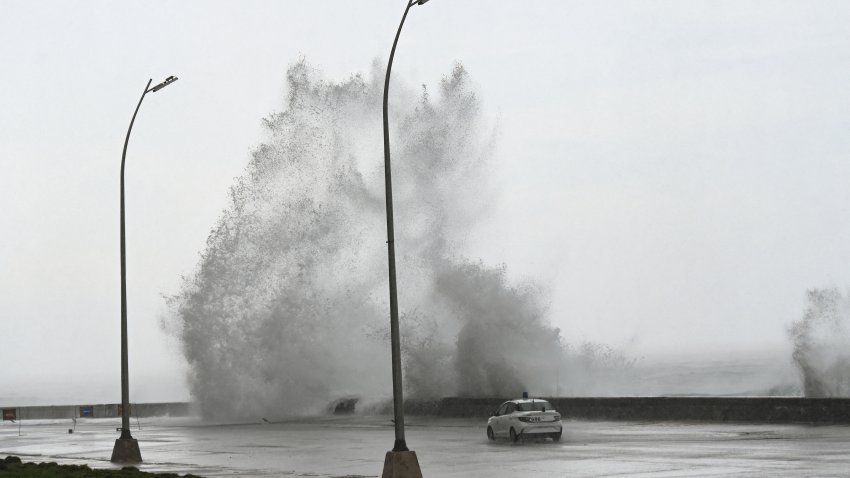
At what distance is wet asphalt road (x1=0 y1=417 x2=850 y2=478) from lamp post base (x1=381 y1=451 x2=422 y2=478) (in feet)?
7.80

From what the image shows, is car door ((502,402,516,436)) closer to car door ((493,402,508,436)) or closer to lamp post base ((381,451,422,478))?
car door ((493,402,508,436))

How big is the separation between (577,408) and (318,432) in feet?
27.1

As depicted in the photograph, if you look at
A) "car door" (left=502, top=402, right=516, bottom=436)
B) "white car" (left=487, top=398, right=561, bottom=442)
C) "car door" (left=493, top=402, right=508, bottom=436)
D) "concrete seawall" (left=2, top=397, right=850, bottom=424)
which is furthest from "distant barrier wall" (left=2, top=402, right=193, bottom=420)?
"white car" (left=487, top=398, right=561, bottom=442)

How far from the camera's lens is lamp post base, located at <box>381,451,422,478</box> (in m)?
17.0

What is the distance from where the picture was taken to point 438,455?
24.2m

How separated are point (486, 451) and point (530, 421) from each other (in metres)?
2.98

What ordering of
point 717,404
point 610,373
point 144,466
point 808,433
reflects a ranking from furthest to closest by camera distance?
point 610,373, point 717,404, point 808,433, point 144,466

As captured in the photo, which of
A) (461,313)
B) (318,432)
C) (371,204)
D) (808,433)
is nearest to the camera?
(808,433)

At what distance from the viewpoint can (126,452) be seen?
2548cm

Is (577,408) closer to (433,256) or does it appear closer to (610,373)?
(433,256)

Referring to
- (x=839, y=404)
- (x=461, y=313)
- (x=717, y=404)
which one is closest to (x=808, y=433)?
(x=839, y=404)

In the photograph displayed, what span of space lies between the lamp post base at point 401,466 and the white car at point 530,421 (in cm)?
1106

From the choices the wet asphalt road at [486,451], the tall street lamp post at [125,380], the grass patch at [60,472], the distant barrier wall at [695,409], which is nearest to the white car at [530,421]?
the wet asphalt road at [486,451]

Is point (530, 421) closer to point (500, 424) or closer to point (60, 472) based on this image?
point (500, 424)
